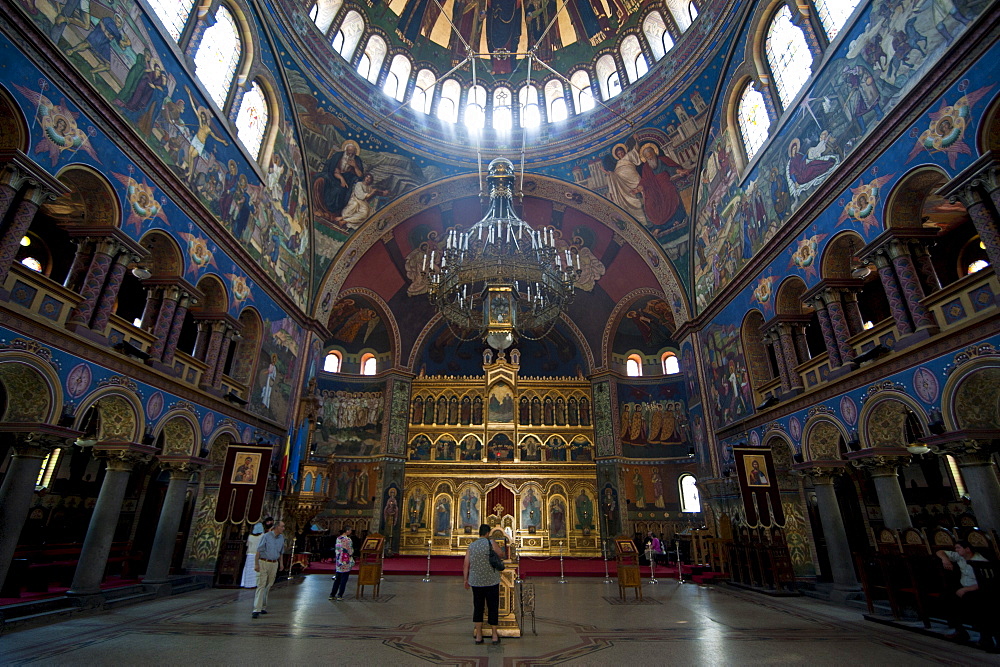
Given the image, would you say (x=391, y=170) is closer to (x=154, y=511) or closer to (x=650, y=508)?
(x=154, y=511)

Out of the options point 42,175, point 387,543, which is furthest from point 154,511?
point 42,175

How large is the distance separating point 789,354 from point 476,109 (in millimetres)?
16007

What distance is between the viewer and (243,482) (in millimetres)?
11586

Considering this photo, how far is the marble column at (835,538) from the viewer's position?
10406 millimetres

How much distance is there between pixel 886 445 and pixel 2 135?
52.5 feet

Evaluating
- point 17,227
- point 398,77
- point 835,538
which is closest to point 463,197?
point 398,77

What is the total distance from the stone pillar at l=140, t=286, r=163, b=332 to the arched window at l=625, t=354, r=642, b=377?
19800mm

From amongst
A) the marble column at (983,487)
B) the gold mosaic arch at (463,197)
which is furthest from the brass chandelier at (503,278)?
the marble column at (983,487)

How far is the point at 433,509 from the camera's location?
2208 centimetres

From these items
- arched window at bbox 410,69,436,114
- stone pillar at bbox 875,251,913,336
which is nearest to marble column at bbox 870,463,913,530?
stone pillar at bbox 875,251,913,336

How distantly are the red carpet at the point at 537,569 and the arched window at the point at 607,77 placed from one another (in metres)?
17.8

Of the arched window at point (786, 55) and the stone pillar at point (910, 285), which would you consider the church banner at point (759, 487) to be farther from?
the arched window at point (786, 55)

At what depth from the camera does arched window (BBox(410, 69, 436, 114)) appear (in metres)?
20.0

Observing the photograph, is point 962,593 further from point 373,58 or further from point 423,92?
point 373,58
